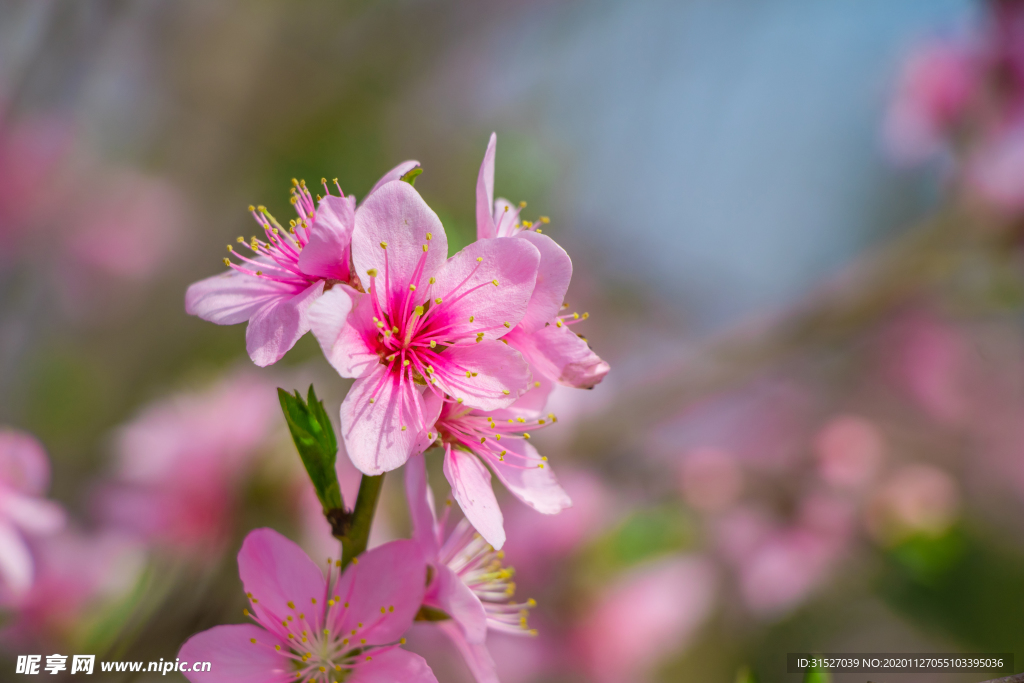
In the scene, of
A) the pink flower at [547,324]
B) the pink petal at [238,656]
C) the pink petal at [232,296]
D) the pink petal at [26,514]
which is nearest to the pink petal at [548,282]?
the pink flower at [547,324]

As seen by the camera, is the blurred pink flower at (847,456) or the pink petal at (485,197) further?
the blurred pink flower at (847,456)

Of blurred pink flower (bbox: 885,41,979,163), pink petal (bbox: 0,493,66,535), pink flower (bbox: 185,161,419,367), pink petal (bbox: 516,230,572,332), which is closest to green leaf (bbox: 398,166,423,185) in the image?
pink flower (bbox: 185,161,419,367)

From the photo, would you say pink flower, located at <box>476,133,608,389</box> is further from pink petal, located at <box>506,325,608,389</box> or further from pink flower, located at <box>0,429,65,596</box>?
pink flower, located at <box>0,429,65,596</box>

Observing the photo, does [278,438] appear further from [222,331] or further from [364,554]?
[222,331]

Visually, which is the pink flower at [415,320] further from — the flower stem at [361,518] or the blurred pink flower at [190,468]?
the blurred pink flower at [190,468]

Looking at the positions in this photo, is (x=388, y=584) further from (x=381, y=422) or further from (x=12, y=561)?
(x=12, y=561)
